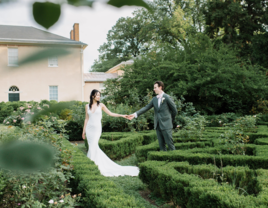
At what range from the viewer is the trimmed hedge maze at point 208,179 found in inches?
114

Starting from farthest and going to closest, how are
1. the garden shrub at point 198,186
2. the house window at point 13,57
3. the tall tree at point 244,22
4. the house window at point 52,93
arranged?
1. the tall tree at point 244,22
2. the garden shrub at point 198,186
3. the house window at point 52,93
4. the house window at point 13,57

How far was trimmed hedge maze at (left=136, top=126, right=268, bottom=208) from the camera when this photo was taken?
114 inches

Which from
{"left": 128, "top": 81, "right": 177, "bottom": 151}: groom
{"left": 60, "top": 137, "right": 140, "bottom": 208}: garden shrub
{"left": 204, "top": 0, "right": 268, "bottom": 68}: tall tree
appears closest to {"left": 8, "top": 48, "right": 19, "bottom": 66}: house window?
{"left": 60, "top": 137, "right": 140, "bottom": 208}: garden shrub

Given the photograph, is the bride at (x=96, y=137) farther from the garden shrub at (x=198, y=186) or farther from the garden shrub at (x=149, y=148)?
the garden shrub at (x=198, y=186)

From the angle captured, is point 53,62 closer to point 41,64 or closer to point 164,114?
point 41,64

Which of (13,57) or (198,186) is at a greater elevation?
(13,57)

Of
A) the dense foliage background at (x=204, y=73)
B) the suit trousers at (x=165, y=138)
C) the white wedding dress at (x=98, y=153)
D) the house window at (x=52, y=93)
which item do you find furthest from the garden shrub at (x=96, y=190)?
the dense foliage background at (x=204, y=73)

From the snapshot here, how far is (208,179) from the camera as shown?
11.7ft

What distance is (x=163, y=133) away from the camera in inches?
224

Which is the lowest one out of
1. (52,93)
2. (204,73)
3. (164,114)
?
(164,114)

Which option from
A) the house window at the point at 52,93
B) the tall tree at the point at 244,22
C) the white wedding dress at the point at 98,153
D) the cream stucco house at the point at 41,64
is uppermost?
the tall tree at the point at 244,22

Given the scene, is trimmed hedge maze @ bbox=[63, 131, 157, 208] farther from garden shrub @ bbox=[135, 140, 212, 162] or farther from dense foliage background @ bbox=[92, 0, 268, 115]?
dense foliage background @ bbox=[92, 0, 268, 115]

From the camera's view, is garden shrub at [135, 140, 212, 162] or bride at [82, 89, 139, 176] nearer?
bride at [82, 89, 139, 176]

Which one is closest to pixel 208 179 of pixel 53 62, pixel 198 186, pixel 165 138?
pixel 198 186
